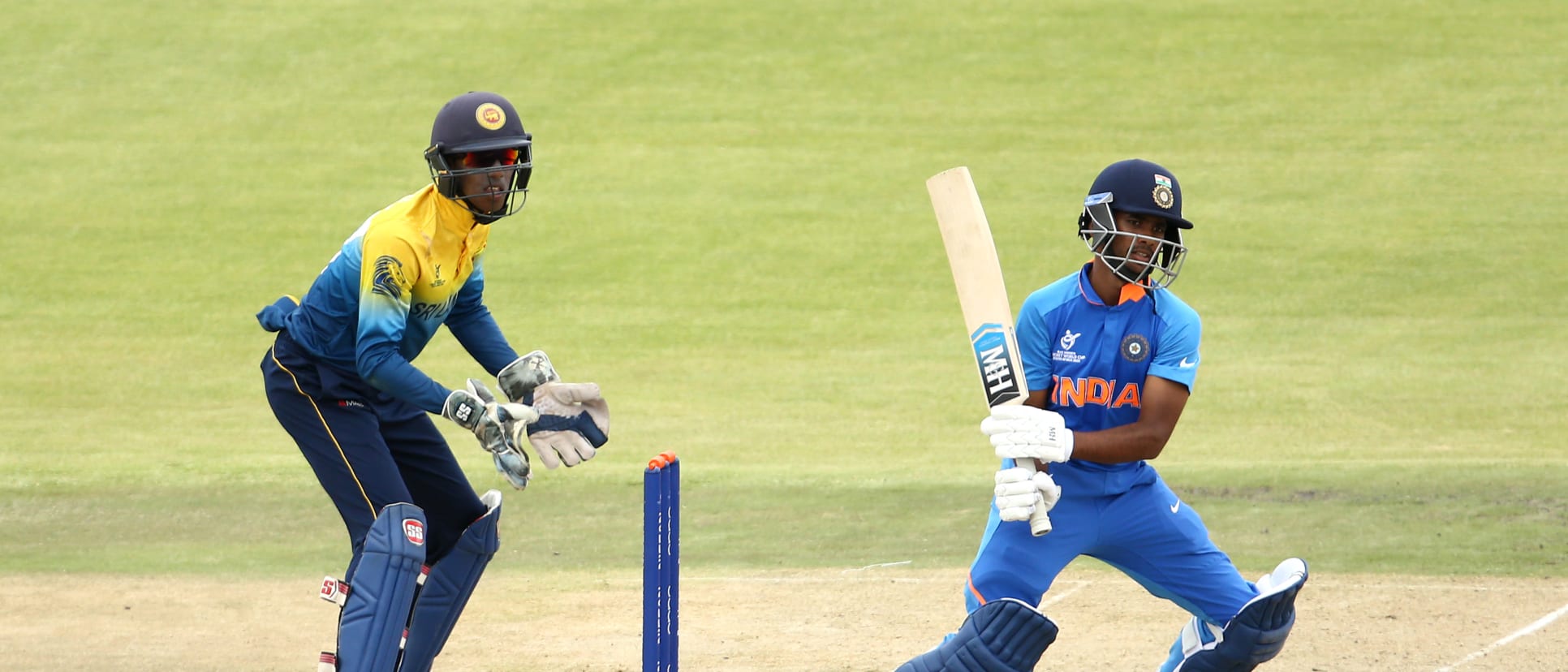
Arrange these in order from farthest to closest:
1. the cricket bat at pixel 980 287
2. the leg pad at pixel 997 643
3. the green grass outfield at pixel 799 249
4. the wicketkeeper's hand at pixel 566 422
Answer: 1. the green grass outfield at pixel 799 249
2. the wicketkeeper's hand at pixel 566 422
3. the cricket bat at pixel 980 287
4. the leg pad at pixel 997 643

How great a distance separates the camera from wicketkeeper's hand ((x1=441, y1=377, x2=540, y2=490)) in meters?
4.99

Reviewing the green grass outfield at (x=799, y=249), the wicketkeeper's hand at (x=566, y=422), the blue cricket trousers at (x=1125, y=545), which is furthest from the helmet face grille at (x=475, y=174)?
the green grass outfield at (x=799, y=249)

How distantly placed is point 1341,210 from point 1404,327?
2843 millimetres

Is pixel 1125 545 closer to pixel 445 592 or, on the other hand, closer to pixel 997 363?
pixel 997 363

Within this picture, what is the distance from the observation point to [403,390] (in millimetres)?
4969

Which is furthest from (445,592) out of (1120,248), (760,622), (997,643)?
(1120,248)

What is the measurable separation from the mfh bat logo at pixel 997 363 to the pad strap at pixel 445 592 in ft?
5.82

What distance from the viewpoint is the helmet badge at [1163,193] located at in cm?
487

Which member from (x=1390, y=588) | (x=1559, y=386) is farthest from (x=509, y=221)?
(x=1390, y=588)

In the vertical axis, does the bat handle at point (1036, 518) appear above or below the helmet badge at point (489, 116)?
below

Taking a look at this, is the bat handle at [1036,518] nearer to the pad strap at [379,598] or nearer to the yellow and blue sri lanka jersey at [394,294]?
the yellow and blue sri lanka jersey at [394,294]

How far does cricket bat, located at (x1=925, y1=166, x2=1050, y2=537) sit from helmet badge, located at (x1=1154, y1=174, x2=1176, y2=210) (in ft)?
1.63

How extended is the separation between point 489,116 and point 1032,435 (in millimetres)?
1943

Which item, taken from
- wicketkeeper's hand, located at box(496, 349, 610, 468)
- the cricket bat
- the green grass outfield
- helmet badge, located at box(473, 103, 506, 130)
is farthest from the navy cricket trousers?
the green grass outfield
